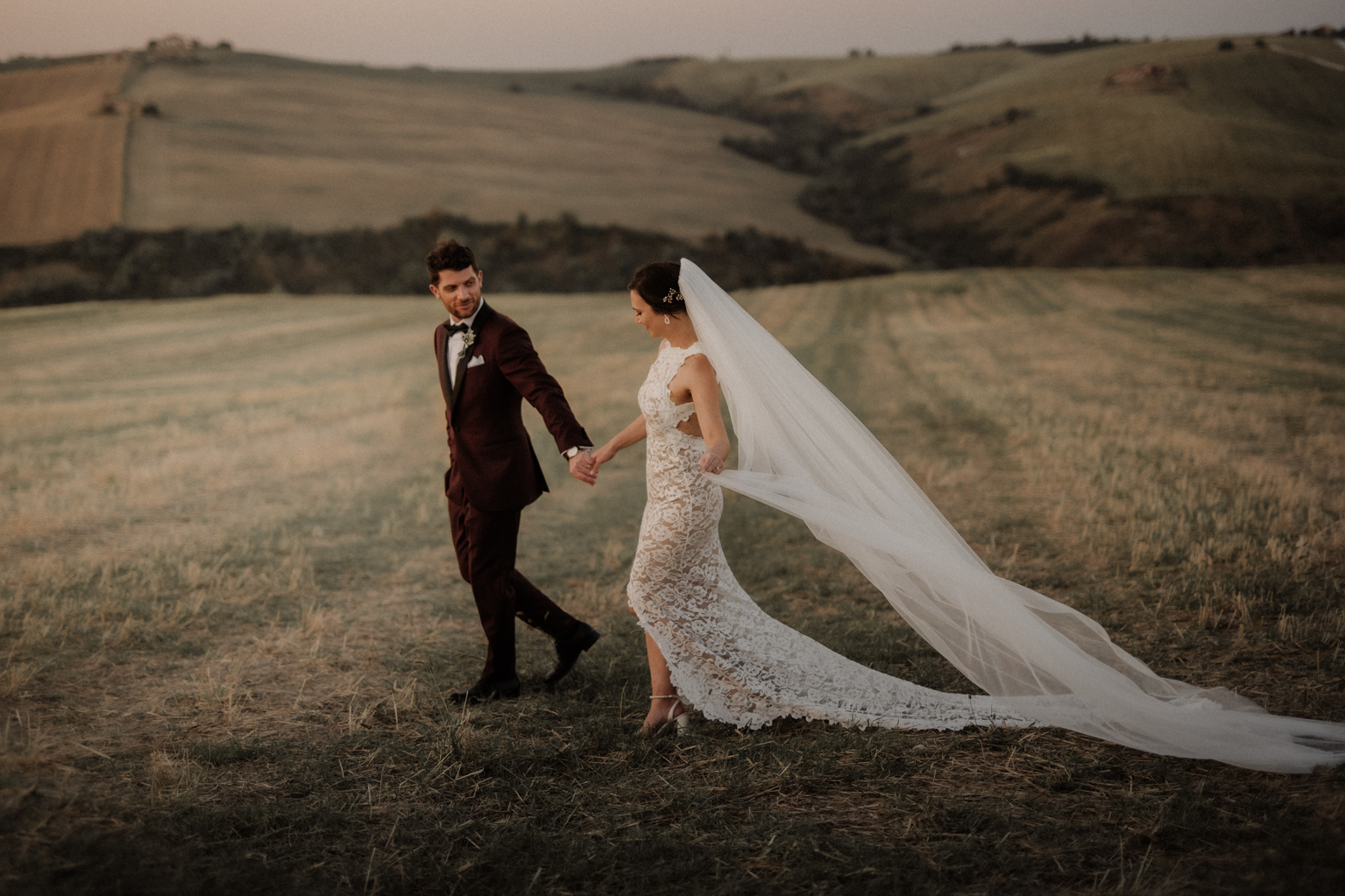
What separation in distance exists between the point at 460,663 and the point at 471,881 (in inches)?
108

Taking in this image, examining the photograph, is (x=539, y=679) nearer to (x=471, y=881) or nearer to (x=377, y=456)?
(x=471, y=881)

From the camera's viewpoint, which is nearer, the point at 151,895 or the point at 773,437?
the point at 151,895

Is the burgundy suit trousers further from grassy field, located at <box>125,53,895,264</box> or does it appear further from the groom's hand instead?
grassy field, located at <box>125,53,895,264</box>

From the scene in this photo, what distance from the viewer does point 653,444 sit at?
493 cm

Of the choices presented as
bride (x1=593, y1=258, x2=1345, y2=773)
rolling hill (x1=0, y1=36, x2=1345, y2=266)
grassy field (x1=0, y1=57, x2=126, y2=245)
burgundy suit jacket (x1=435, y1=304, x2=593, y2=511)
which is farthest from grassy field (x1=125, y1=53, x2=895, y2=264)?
bride (x1=593, y1=258, x2=1345, y2=773)

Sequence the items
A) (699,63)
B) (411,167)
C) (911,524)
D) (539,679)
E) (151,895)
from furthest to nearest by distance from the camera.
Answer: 1. (699,63)
2. (411,167)
3. (539,679)
4. (911,524)
5. (151,895)

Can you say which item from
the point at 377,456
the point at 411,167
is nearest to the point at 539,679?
the point at 377,456

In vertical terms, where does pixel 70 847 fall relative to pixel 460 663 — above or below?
above

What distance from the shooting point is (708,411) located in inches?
185

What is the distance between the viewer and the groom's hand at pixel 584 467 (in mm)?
4910

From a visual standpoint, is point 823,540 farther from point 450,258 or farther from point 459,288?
point 450,258

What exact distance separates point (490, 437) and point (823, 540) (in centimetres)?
192

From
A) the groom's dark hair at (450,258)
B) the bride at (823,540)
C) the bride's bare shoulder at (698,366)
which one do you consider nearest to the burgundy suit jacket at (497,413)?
the groom's dark hair at (450,258)

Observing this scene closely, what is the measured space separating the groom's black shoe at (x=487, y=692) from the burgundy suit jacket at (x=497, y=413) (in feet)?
3.52
